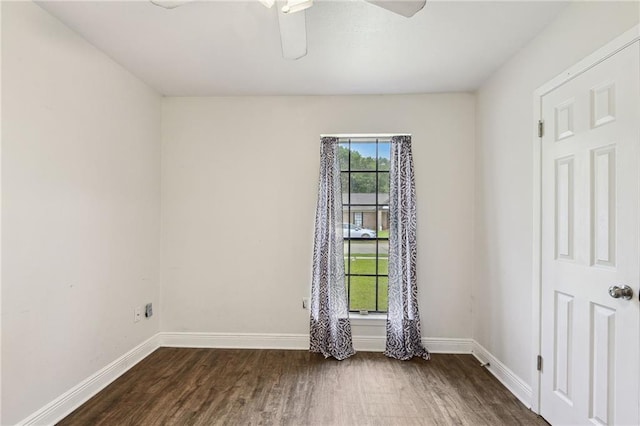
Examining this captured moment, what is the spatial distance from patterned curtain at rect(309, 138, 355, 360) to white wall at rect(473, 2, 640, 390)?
122 centimetres

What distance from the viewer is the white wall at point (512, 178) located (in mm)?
1670

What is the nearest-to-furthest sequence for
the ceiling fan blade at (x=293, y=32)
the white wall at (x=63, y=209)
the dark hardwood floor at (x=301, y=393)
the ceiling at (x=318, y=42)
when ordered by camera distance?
the ceiling fan blade at (x=293, y=32), the white wall at (x=63, y=209), the ceiling at (x=318, y=42), the dark hardwood floor at (x=301, y=393)

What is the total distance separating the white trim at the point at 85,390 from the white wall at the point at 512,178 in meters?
2.97

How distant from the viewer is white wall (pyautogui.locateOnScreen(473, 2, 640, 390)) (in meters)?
1.67

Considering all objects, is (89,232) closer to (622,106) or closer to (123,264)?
(123,264)

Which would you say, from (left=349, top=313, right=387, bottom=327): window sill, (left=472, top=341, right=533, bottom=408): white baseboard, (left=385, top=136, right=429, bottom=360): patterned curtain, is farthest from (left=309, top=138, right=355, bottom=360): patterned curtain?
(left=472, top=341, right=533, bottom=408): white baseboard

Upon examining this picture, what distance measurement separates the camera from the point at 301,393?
2.14m

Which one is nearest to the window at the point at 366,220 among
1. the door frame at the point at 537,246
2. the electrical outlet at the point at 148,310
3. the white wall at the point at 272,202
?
the white wall at the point at 272,202

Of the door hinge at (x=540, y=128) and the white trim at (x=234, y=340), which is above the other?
the door hinge at (x=540, y=128)

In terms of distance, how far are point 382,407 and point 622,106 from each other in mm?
2108

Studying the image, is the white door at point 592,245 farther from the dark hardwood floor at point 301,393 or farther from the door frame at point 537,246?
the dark hardwood floor at point 301,393

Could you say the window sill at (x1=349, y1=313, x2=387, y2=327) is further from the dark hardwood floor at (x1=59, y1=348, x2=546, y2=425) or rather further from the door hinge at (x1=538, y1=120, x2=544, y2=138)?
the door hinge at (x1=538, y1=120, x2=544, y2=138)

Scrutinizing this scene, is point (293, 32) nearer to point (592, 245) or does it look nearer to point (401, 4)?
point (401, 4)

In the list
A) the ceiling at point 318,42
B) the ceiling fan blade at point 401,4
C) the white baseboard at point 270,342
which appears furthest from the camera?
the white baseboard at point 270,342
